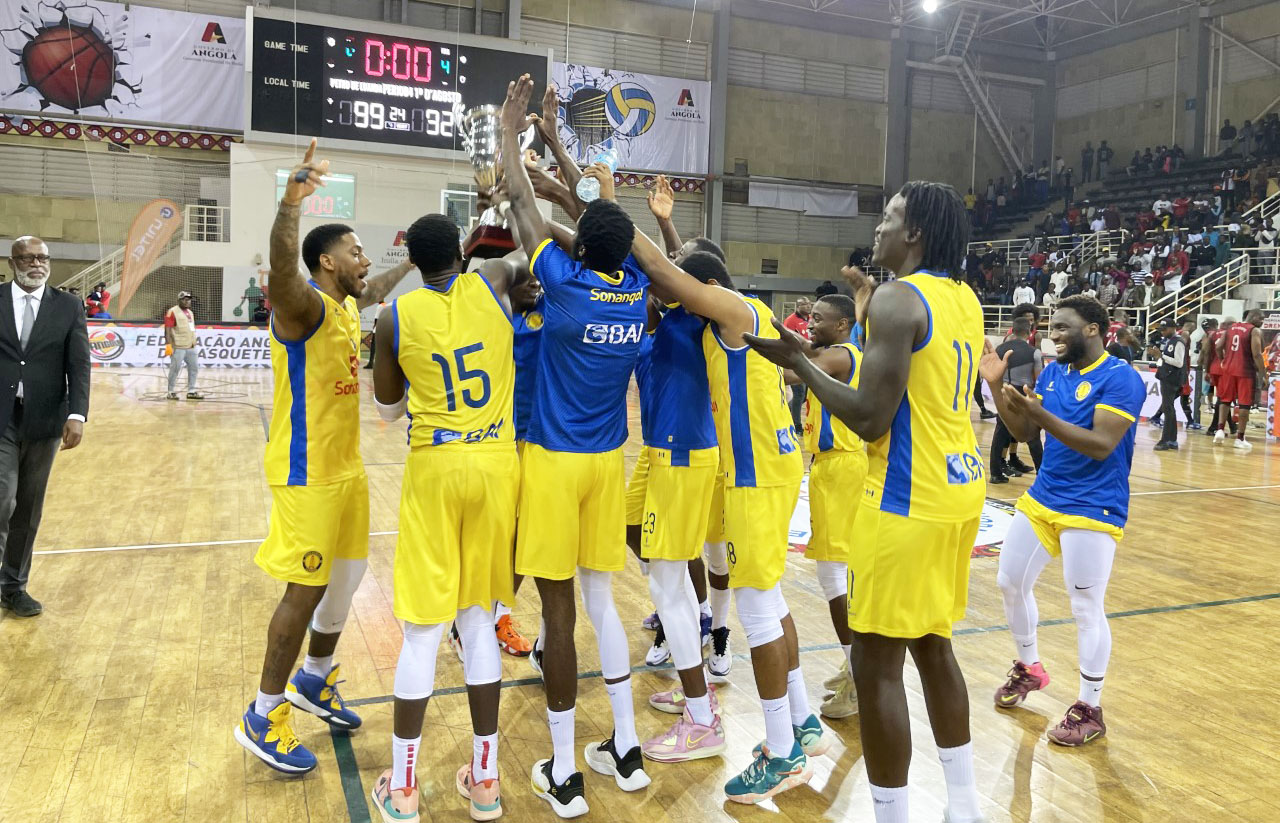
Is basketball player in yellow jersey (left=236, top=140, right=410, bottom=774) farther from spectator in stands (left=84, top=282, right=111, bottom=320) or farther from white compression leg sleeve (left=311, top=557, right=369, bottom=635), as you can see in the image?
spectator in stands (left=84, top=282, right=111, bottom=320)

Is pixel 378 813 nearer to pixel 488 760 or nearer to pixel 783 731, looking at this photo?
pixel 488 760

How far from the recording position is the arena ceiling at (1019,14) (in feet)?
86.7

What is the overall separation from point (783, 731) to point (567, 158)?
240 centimetres

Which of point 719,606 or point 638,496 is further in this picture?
point 719,606

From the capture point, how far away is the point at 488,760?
2990 mm

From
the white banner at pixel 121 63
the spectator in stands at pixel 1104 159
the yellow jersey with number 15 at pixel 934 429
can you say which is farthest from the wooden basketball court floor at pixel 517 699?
the spectator in stands at pixel 1104 159

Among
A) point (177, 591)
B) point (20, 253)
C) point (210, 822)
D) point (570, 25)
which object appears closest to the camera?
point (210, 822)

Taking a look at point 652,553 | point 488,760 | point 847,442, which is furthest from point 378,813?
A: point 847,442

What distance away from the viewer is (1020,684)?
4.00m

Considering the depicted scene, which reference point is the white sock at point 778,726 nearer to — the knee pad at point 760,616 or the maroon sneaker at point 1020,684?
the knee pad at point 760,616

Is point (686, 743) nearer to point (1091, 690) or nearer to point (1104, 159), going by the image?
point (1091, 690)

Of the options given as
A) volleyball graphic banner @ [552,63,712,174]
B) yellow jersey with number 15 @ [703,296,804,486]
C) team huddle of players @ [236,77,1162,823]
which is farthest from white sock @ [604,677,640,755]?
volleyball graphic banner @ [552,63,712,174]

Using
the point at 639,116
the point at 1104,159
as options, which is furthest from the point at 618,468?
the point at 1104,159

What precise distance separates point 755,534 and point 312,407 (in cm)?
170
